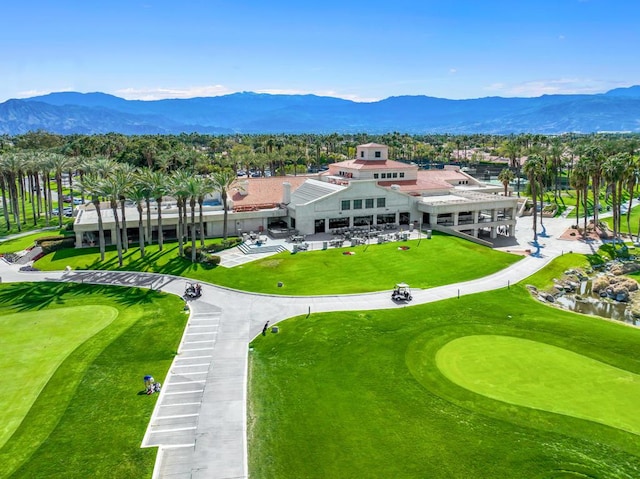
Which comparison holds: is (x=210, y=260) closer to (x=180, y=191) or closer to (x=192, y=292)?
(x=180, y=191)

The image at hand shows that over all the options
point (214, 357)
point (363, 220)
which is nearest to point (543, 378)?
point (214, 357)

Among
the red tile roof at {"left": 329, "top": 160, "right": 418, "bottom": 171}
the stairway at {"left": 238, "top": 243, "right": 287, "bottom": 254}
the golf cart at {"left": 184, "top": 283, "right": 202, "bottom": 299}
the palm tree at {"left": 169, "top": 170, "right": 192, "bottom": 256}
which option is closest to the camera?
the golf cart at {"left": 184, "top": 283, "right": 202, "bottom": 299}

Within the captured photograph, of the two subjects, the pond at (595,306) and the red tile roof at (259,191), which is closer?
the pond at (595,306)

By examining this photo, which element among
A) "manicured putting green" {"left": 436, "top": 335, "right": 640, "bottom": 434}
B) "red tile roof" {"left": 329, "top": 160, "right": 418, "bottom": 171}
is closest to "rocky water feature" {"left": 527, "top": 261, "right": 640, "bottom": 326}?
"manicured putting green" {"left": 436, "top": 335, "right": 640, "bottom": 434}

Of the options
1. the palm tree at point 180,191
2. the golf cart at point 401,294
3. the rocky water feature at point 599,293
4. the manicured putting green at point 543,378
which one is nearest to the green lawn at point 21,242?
the palm tree at point 180,191

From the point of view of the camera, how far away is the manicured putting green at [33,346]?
31.5 metres

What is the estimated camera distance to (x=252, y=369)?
36.5 meters

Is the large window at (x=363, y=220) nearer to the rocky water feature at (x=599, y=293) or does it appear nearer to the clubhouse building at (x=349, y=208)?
the clubhouse building at (x=349, y=208)

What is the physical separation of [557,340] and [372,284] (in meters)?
21.9

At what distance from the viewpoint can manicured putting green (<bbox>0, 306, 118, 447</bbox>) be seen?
103 ft

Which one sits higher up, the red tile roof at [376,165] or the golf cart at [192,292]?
the red tile roof at [376,165]

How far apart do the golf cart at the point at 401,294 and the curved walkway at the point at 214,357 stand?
1.01 meters

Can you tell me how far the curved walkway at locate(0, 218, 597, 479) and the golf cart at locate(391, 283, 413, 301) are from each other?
1007 mm

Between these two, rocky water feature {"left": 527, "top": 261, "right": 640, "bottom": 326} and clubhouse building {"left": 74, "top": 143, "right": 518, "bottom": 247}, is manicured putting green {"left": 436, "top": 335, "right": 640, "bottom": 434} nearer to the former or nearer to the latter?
rocky water feature {"left": 527, "top": 261, "right": 640, "bottom": 326}
